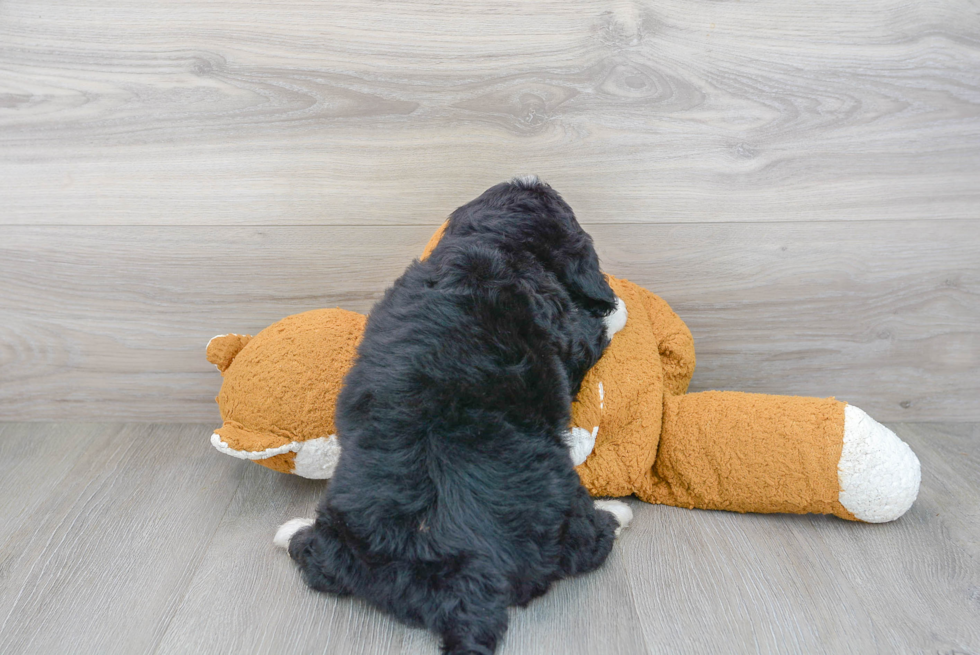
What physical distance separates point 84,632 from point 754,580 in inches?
32.0

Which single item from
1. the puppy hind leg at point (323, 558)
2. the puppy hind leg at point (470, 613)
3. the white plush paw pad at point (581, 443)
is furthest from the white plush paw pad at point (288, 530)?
the white plush paw pad at point (581, 443)

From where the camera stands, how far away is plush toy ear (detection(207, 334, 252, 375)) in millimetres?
1027

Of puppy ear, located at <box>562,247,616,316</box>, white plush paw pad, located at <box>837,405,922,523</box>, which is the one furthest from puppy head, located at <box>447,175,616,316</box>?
white plush paw pad, located at <box>837,405,922,523</box>

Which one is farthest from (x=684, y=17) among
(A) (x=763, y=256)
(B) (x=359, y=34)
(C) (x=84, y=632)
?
(C) (x=84, y=632)

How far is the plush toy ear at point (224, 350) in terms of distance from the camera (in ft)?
3.37

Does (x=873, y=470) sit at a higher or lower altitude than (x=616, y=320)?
lower

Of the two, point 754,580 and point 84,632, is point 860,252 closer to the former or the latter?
point 754,580

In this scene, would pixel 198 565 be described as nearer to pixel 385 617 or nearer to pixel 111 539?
pixel 111 539

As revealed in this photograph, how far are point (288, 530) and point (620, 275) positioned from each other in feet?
2.22

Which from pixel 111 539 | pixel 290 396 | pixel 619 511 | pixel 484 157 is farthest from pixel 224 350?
pixel 619 511

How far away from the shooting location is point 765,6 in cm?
105

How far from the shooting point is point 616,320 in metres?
0.91

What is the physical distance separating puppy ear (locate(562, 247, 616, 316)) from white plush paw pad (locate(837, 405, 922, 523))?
38 centimetres

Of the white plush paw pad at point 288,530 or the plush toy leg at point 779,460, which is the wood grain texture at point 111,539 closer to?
the white plush paw pad at point 288,530
